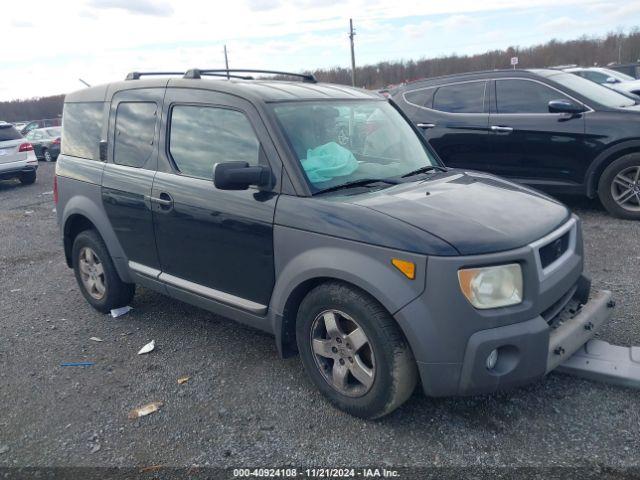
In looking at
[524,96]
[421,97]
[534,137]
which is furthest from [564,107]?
[421,97]

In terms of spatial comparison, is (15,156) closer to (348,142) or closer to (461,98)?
(461,98)

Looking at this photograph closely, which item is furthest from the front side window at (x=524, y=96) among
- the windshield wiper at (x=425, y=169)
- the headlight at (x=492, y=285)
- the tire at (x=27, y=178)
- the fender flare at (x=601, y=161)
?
the tire at (x=27, y=178)

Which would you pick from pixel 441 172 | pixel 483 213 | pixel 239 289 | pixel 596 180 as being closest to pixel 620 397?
pixel 483 213

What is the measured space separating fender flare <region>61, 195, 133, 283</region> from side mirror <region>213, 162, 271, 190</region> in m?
1.69

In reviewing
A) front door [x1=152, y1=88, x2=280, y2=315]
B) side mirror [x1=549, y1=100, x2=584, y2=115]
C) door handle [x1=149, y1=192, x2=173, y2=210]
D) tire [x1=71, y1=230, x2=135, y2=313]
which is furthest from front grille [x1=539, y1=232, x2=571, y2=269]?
side mirror [x1=549, y1=100, x2=584, y2=115]

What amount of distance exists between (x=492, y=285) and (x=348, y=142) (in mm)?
1478

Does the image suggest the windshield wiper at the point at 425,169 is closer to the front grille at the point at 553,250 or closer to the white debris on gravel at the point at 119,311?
the front grille at the point at 553,250

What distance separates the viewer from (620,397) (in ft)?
10.8

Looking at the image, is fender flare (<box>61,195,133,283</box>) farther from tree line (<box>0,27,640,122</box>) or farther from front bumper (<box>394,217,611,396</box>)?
tree line (<box>0,27,640,122</box>)

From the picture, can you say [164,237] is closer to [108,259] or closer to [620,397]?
[108,259]

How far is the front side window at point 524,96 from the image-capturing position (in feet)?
23.6

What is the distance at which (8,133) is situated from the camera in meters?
14.1

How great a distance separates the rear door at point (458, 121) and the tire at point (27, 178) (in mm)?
10898

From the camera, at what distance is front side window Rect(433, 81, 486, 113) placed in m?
7.72
